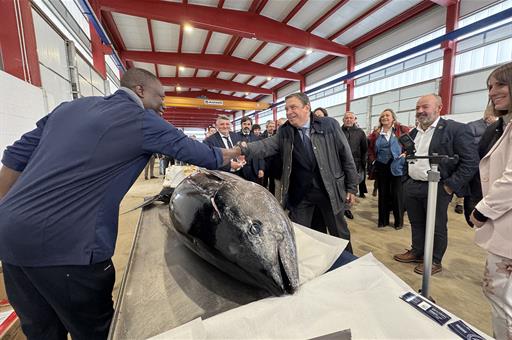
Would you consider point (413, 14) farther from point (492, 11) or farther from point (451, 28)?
point (492, 11)

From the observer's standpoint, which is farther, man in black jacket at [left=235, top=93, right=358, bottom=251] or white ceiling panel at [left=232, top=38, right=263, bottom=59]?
white ceiling panel at [left=232, top=38, right=263, bottom=59]

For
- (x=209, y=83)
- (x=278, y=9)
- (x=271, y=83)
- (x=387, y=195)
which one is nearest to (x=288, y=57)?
(x=278, y=9)

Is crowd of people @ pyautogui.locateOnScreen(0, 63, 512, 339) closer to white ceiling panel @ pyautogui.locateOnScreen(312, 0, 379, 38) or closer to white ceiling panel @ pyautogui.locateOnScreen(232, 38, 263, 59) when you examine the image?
white ceiling panel @ pyautogui.locateOnScreen(312, 0, 379, 38)

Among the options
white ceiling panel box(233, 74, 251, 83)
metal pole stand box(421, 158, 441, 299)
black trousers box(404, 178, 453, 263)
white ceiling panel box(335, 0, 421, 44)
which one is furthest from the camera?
white ceiling panel box(233, 74, 251, 83)

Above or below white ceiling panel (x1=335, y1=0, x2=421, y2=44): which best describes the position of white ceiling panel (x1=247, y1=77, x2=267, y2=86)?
above

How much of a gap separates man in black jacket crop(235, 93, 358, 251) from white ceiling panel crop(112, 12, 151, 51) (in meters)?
10.3

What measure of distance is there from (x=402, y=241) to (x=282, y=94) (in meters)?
17.4

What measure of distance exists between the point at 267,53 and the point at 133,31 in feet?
20.9

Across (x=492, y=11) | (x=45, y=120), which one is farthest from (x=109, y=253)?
(x=492, y=11)

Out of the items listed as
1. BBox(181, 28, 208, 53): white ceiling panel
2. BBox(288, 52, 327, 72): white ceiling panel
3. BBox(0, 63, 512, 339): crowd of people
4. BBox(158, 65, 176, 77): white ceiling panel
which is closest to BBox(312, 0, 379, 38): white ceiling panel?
BBox(288, 52, 327, 72): white ceiling panel

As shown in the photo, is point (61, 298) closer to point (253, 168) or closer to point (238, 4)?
point (253, 168)

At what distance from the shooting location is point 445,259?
9.21ft

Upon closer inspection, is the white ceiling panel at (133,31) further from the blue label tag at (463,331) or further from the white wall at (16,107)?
the blue label tag at (463,331)

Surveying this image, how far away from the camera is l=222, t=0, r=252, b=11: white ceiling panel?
27.6 feet
